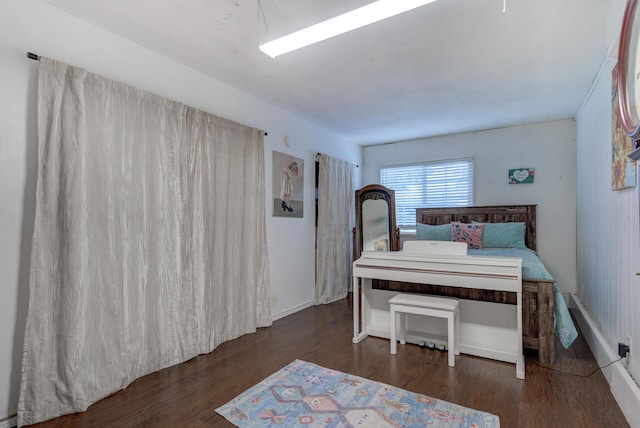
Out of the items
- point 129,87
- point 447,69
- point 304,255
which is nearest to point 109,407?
point 129,87

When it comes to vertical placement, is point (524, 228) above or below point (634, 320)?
above

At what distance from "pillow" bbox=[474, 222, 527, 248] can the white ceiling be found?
149 centimetres

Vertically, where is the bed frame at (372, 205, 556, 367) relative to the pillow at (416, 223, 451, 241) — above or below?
below

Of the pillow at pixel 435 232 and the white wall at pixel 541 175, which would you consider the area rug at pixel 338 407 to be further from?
the white wall at pixel 541 175

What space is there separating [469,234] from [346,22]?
350cm

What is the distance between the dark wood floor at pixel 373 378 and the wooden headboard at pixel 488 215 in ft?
5.44

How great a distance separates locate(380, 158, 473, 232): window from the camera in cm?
485

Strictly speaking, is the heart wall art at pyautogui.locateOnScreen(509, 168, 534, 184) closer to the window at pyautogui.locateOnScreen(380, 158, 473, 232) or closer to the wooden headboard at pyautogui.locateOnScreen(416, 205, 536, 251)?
the wooden headboard at pyautogui.locateOnScreen(416, 205, 536, 251)

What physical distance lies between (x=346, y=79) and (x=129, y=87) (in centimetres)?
184

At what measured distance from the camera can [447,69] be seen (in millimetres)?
2762

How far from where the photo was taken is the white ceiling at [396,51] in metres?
1.97

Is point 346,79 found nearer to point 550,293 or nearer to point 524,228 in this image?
point 550,293

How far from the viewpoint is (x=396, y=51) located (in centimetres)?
245

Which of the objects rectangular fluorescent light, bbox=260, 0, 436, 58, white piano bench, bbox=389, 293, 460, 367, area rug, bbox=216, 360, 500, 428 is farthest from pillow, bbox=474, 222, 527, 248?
rectangular fluorescent light, bbox=260, 0, 436, 58
